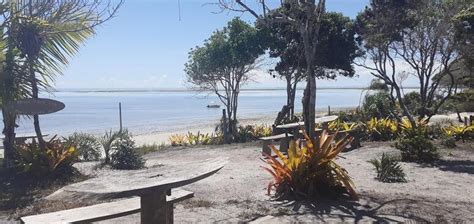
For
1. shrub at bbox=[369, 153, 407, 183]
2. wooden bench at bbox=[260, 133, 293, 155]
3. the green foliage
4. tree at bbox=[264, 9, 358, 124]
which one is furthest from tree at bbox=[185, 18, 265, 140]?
shrub at bbox=[369, 153, 407, 183]

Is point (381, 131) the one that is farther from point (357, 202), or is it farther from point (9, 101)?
point (9, 101)

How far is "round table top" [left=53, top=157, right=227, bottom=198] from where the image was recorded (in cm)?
382

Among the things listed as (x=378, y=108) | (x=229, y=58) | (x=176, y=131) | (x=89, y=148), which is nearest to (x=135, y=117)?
(x=176, y=131)

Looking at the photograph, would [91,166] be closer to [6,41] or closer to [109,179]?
[6,41]

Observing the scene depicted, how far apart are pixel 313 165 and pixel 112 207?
2699 millimetres

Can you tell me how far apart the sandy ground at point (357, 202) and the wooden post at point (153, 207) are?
4.18ft

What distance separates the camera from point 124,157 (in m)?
10.4

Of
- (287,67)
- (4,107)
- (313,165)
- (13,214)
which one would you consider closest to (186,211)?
(313,165)

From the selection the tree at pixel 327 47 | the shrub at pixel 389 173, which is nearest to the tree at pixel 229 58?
the tree at pixel 327 47

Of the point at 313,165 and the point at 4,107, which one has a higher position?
the point at 4,107

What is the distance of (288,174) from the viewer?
21.4 feet

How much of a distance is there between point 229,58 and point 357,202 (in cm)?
1934

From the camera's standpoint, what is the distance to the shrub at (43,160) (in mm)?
8539

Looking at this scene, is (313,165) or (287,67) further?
(287,67)
